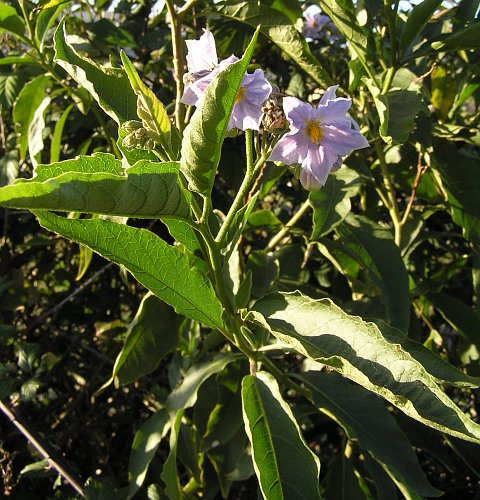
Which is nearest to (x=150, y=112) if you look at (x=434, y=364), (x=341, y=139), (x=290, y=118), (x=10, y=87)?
(x=290, y=118)

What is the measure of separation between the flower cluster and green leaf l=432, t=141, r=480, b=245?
19.8 inches

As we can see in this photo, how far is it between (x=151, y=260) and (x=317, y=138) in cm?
33

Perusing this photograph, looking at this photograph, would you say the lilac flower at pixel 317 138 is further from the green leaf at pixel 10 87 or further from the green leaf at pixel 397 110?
the green leaf at pixel 10 87

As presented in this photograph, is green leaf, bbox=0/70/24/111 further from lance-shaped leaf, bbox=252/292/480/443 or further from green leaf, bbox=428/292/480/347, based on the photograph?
green leaf, bbox=428/292/480/347

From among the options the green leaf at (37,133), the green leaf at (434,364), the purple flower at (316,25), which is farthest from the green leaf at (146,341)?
the purple flower at (316,25)

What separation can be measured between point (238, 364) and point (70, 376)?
2.48ft

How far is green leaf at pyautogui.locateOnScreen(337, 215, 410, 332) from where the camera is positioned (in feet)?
4.60

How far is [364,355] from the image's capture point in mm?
931

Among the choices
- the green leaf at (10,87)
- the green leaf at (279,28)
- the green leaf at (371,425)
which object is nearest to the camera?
the green leaf at (371,425)

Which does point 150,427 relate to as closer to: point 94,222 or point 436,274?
point 94,222

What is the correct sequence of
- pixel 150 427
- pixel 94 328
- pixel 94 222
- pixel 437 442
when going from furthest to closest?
pixel 94 328
pixel 437 442
pixel 150 427
pixel 94 222

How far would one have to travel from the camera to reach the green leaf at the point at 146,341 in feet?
4.69

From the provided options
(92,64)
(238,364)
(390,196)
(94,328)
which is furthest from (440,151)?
(94,328)

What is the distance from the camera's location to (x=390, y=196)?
5.26ft
